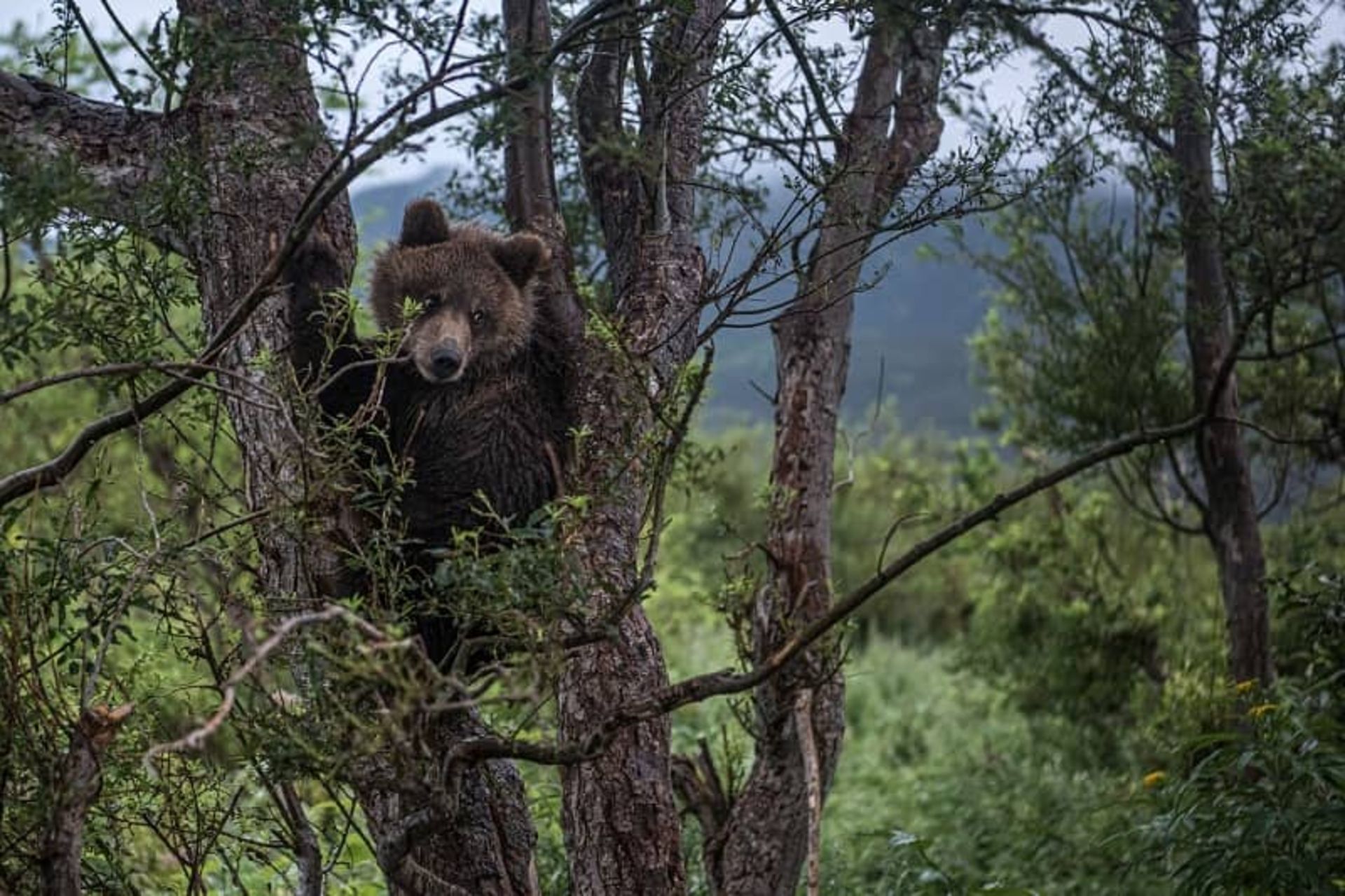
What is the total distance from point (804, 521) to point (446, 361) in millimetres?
1355

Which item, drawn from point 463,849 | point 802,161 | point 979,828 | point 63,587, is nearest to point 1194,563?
point 979,828

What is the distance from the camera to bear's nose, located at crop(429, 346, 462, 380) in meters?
4.66

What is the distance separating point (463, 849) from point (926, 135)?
3.11 meters

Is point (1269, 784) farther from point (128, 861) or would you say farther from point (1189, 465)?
point (1189, 465)

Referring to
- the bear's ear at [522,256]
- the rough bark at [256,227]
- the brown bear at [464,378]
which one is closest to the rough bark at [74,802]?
the rough bark at [256,227]

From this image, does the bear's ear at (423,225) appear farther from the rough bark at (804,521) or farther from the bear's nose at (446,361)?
the rough bark at (804,521)

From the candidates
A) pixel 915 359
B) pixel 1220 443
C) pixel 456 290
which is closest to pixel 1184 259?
pixel 1220 443

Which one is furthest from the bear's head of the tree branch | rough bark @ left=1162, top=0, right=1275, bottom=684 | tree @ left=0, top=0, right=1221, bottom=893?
rough bark @ left=1162, top=0, right=1275, bottom=684

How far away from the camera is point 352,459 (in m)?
3.01

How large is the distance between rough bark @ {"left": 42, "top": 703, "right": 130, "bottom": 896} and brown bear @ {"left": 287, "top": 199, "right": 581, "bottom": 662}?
1426mm

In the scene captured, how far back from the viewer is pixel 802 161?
4.59 metres

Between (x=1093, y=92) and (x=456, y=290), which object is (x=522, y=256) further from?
(x=1093, y=92)

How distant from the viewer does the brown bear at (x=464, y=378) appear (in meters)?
4.42

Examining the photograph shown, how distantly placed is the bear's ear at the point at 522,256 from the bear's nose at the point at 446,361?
33cm
